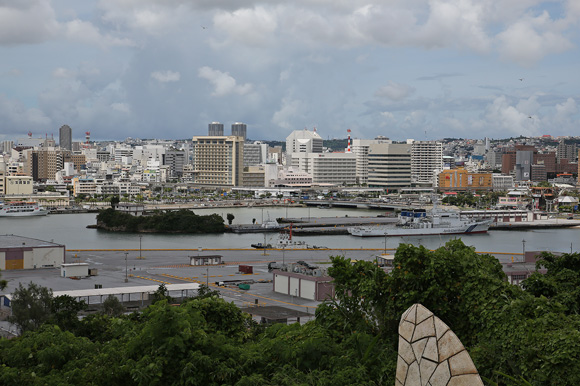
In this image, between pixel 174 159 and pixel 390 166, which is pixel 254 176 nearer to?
pixel 390 166

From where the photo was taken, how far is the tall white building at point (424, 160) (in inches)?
2731

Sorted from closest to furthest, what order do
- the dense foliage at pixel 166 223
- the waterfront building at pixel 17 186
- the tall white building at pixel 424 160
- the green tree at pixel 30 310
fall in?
the green tree at pixel 30 310
the dense foliage at pixel 166 223
the waterfront building at pixel 17 186
the tall white building at pixel 424 160

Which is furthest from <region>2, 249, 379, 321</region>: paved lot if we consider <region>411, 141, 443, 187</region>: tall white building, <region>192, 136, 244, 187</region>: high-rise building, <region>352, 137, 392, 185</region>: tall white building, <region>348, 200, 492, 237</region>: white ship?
<region>352, 137, 392, 185</region>: tall white building

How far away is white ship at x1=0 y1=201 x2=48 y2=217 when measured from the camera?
42.1m

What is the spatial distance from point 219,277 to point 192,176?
52.6 m

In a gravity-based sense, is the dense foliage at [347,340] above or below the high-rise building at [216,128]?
below

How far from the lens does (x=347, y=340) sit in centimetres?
660

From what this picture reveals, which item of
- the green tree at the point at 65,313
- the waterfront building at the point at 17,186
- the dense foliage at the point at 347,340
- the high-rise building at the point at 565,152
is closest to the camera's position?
the dense foliage at the point at 347,340

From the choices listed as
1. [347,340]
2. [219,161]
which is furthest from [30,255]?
[219,161]

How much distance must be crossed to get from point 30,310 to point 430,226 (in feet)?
90.0

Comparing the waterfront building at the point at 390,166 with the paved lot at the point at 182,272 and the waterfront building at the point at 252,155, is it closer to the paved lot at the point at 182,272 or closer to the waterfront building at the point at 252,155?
the waterfront building at the point at 252,155

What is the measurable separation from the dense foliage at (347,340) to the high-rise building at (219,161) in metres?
55.7

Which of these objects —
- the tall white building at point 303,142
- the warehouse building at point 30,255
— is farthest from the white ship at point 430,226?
the tall white building at point 303,142

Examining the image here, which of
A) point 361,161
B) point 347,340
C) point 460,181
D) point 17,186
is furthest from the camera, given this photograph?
point 361,161
